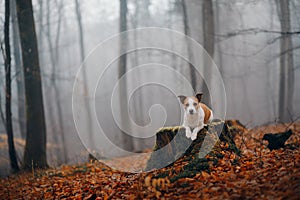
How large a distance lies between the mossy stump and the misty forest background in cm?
161

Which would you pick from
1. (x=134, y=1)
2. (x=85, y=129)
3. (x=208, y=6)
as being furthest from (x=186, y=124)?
(x=85, y=129)

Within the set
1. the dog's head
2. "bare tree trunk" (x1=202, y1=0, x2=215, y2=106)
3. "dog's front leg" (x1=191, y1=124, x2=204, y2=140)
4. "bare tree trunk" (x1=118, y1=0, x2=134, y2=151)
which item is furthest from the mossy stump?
"bare tree trunk" (x1=118, y1=0, x2=134, y2=151)

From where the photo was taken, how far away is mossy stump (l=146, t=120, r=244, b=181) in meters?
5.16

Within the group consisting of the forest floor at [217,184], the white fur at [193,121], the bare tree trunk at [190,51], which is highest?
the bare tree trunk at [190,51]

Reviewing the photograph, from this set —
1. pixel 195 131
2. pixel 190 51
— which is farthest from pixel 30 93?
pixel 190 51

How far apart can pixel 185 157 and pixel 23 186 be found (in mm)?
4269

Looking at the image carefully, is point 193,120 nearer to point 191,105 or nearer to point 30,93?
point 191,105

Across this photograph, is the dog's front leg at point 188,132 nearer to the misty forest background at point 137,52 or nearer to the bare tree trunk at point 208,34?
the misty forest background at point 137,52

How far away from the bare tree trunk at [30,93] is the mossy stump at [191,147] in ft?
15.6

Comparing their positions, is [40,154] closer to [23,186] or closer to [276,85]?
[23,186]

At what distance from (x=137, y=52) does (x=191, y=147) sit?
17.1 meters

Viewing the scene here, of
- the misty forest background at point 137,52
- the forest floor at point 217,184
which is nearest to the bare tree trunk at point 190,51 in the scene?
the misty forest background at point 137,52

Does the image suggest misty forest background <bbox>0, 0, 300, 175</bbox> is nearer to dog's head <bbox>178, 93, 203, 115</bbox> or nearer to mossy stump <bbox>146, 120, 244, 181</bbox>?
mossy stump <bbox>146, 120, 244, 181</bbox>

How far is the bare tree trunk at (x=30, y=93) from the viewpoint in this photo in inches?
350
